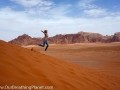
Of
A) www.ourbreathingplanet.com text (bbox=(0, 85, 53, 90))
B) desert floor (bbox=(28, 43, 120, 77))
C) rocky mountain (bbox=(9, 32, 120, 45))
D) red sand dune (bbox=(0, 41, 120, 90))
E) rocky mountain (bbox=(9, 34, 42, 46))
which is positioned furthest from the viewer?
rocky mountain (bbox=(9, 34, 42, 46))

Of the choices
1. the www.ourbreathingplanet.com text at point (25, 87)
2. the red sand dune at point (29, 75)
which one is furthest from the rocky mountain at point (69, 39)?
the www.ourbreathingplanet.com text at point (25, 87)

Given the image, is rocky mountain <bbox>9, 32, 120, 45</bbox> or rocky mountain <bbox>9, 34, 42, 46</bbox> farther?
rocky mountain <bbox>9, 34, 42, 46</bbox>

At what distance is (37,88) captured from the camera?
4609mm

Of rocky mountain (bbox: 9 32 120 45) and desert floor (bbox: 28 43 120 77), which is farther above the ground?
rocky mountain (bbox: 9 32 120 45)

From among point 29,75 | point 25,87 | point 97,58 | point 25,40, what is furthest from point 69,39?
point 25,87

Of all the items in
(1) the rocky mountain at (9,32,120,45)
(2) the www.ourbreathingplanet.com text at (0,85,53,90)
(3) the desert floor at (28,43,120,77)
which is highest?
(1) the rocky mountain at (9,32,120,45)

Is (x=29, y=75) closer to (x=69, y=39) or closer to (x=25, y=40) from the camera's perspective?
(x=69, y=39)

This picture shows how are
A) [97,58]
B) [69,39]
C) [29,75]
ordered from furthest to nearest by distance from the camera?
[69,39] < [97,58] < [29,75]

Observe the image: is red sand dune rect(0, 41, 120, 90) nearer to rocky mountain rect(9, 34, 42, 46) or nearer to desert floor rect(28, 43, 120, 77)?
desert floor rect(28, 43, 120, 77)

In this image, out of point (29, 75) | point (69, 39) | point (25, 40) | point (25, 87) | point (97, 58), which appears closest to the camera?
point (25, 87)

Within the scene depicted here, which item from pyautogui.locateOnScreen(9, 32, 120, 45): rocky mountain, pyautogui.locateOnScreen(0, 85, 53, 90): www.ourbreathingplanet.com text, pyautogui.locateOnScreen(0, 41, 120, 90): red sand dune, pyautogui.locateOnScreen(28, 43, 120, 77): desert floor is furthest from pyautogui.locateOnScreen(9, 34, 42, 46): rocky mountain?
pyautogui.locateOnScreen(0, 85, 53, 90): www.ourbreathingplanet.com text

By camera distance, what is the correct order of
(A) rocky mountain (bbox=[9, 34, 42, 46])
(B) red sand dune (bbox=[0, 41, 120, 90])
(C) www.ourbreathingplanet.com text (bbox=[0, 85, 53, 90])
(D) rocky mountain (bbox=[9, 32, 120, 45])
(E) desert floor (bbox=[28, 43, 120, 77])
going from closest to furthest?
1. (C) www.ourbreathingplanet.com text (bbox=[0, 85, 53, 90])
2. (B) red sand dune (bbox=[0, 41, 120, 90])
3. (E) desert floor (bbox=[28, 43, 120, 77])
4. (D) rocky mountain (bbox=[9, 32, 120, 45])
5. (A) rocky mountain (bbox=[9, 34, 42, 46])

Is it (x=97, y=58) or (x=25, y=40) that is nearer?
(x=97, y=58)

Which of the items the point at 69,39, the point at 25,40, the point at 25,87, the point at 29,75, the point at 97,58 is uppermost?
the point at 69,39
